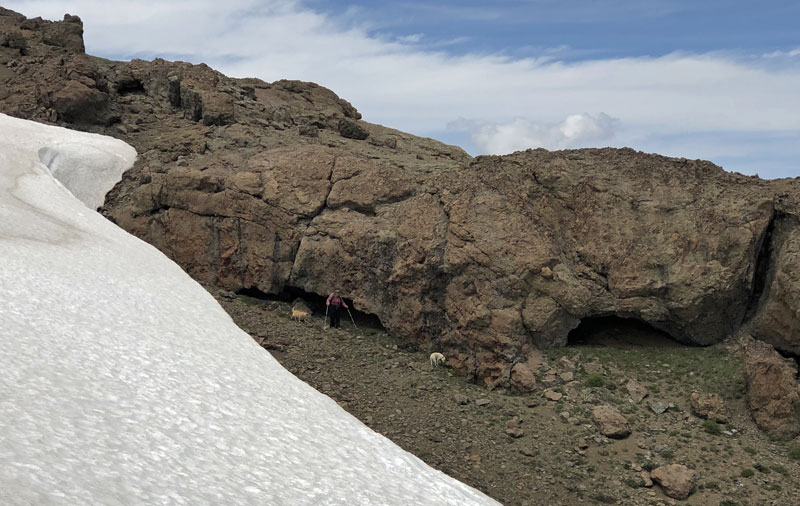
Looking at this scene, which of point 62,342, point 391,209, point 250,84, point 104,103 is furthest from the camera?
point 250,84

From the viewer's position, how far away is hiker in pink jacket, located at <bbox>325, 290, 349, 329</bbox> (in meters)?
30.6

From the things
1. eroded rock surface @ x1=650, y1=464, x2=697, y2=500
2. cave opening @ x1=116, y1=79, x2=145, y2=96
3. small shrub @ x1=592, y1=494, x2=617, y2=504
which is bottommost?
small shrub @ x1=592, y1=494, x2=617, y2=504

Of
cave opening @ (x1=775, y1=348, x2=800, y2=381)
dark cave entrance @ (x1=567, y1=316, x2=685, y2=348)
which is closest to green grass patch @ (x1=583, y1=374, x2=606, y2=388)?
dark cave entrance @ (x1=567, y1=316, x2=685, y2=348)

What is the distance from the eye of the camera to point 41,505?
771 cm

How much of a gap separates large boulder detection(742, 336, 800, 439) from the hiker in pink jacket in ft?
54.1

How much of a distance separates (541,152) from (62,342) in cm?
2232

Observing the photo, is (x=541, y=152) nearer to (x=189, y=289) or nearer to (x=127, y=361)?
(x=189, y=289)

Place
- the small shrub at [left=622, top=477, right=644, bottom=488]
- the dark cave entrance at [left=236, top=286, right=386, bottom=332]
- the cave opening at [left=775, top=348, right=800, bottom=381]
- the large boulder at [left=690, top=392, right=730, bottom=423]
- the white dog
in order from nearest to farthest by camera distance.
→ the small shrub at [left=622, top=477, right=644, bottom=488] → the large boulder at [left=690, top=392, right=730, bottom=423] → the cave opening at [left=775, top=348, right=800, bottom=381] → the white dog → the dark cave entrance at [left=236, top=286, right=386, bottom=332]

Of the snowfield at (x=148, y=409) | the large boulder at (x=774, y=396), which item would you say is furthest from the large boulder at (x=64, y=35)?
the large boulder at (x=774, y=396)

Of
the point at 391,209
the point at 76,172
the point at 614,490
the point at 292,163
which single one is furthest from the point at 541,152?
the point at 76,172

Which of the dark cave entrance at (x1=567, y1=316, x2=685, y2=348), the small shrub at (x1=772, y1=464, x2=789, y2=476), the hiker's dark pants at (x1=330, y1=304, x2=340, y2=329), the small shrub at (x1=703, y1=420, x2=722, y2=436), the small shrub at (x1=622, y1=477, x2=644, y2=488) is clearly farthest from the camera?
the hiker's dark pants at (x1=330, y1=304, x2=340, y2=329)

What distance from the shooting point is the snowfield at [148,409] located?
31.6 ft

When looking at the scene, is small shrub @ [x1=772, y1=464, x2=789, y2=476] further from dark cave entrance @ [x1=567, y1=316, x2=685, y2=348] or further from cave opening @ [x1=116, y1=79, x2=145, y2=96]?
cave opening @ [x1=116, y1=79, x2=145, y2=96]

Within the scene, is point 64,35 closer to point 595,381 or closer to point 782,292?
point 595,381
